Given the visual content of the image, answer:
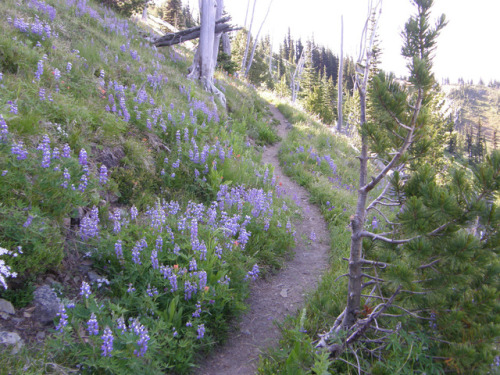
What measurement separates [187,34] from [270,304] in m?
11.2

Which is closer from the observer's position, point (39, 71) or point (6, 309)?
point (6, 309)

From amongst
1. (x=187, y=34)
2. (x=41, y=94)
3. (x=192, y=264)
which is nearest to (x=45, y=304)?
(x=192, y=264)

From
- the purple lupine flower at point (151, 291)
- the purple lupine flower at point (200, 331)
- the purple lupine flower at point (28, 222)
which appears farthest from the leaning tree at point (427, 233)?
the purple lupine flower at point (28, 222)

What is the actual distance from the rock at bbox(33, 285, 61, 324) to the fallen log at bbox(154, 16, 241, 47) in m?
11.2

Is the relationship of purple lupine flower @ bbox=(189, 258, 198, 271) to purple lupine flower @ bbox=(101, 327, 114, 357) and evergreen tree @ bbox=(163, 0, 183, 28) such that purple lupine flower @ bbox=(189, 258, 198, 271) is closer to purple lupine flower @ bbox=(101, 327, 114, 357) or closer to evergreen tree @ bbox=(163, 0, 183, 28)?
purple lupine flower @ bbox=(101, 327, 114, 357)

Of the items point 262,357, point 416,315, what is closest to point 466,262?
point 416,315

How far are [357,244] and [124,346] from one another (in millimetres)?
2136

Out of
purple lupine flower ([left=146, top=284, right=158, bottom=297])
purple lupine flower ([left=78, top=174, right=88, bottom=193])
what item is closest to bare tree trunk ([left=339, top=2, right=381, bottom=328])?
purple lupine flower ([left=146, top=284, right=158, bottom=297])

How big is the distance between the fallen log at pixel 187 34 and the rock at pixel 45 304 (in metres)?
11.2

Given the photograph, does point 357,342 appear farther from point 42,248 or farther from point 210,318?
point 42,248

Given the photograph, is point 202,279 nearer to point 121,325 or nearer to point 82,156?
point 121,325

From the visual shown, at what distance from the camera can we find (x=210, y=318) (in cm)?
344

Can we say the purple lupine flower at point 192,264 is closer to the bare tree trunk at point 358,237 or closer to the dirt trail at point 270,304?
the dirt trail at point 270,304

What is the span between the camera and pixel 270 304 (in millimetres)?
4184
